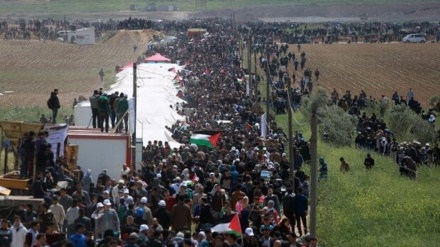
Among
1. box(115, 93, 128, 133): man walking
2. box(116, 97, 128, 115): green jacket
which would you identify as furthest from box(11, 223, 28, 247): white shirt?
box(116, 97, 128, 115): green jacket

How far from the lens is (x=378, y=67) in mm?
73438

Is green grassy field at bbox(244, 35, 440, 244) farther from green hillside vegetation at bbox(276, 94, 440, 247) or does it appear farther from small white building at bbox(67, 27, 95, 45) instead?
small white building at bbox(67, 27, 95, 45)

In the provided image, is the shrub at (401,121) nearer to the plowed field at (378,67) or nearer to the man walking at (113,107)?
the plowed field at (378,67)

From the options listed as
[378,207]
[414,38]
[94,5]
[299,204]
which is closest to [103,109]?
[378,207]

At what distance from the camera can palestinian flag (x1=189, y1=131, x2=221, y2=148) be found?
95.6 ft

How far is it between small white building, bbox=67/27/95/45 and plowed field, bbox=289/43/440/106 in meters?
16.4

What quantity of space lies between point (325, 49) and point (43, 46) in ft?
68.7

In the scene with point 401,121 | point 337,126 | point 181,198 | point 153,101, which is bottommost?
point 401,121

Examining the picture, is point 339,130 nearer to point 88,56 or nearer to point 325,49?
point 88,56

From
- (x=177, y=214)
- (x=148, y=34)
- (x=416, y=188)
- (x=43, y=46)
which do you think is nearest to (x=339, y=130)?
(x=416, y=188)

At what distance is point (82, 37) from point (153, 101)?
187 ft

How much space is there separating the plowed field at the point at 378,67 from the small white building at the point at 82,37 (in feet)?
53.7

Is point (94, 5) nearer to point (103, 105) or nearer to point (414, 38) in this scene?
point (414, 38)

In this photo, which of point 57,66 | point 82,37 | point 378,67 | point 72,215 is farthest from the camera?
point 82,37
